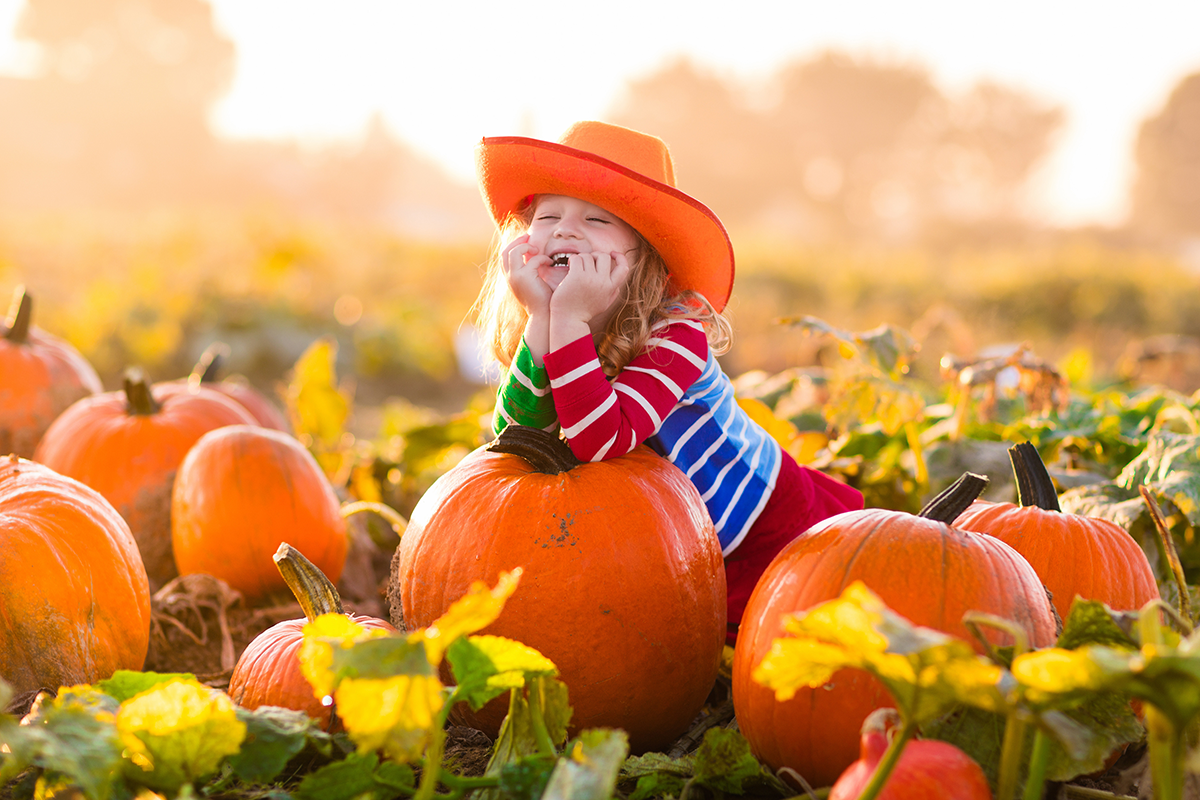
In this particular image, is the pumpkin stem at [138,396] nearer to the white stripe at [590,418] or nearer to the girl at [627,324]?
the girl at [627,324]

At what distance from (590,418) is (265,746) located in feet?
3.17

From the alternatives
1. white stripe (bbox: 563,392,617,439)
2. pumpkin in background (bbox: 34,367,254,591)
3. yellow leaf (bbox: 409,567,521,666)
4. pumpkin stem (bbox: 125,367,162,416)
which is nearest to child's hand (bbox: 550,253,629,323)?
white stripe (bbox: 563,392,617,439)

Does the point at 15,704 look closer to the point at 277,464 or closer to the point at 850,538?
the point at 277,464

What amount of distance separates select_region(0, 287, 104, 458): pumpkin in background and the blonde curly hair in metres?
2.02

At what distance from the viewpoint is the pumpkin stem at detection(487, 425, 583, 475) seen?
6.94 feet

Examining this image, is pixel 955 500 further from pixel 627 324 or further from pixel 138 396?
pixel 138 396

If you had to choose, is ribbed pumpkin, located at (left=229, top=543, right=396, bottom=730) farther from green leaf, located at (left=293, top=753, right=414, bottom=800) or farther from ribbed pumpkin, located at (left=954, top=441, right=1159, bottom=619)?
ribbed pumpkin, located at (left=954, top=441, right=1159, bottom=619)

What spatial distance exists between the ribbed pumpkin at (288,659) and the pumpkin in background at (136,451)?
4.11 feet

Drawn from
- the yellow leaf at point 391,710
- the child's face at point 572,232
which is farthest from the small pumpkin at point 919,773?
the child's face at point 572,232

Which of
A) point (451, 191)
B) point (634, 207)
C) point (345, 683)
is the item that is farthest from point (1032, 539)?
point (451, 191)

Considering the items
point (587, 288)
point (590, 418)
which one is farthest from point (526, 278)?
point (590, 418)

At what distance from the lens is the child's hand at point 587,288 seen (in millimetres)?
2166

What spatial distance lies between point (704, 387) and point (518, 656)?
4.03 ft

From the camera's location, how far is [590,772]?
1.28 metres
